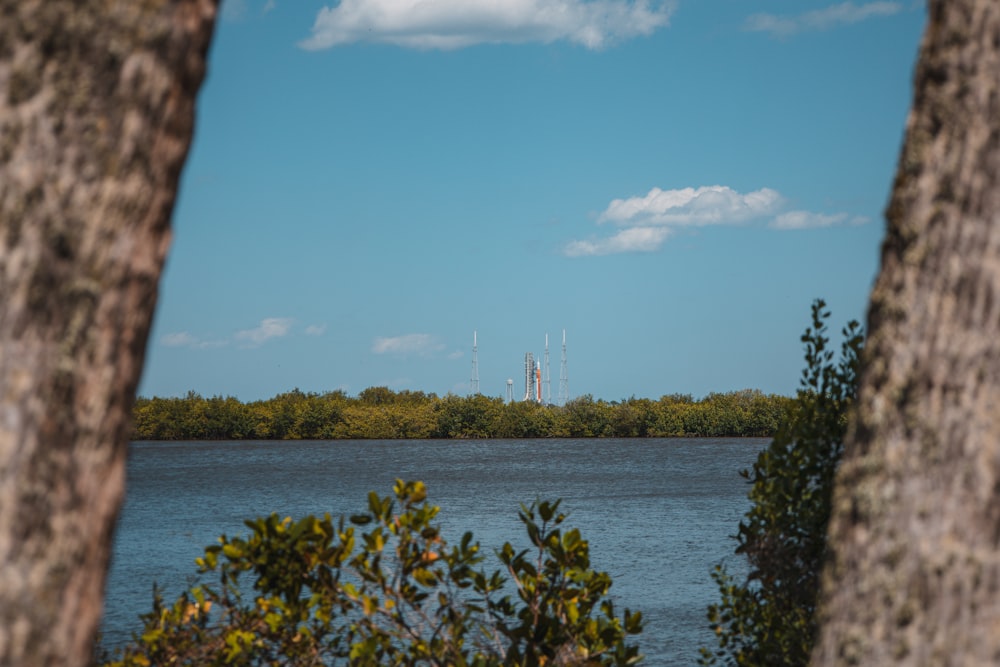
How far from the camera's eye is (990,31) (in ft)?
6.97

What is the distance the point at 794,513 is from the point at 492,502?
2197cm

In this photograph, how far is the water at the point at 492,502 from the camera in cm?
1354

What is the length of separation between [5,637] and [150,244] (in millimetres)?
740

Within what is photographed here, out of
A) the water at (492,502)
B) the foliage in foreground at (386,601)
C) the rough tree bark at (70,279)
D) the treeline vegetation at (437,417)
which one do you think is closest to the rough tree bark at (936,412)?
the rough tree bark at (70,279)

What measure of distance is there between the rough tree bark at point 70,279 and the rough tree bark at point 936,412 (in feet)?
4.74

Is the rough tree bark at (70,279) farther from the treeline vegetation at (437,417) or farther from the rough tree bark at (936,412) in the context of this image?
the treeline vegetation at (437,417)

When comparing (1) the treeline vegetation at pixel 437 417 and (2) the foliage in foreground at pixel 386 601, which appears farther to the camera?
(1) the treeline vegetation at pixel 437 417

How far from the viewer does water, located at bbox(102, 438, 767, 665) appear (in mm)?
13539

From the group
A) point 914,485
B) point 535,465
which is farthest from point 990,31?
point 535,465

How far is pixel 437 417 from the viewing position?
7169 cm

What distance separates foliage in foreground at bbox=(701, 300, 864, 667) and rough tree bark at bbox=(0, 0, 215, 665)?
366 cm

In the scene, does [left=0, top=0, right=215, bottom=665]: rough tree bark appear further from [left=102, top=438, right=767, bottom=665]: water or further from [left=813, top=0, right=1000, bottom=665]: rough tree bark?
[left=102, top=438, right=767, bottom=665]: water

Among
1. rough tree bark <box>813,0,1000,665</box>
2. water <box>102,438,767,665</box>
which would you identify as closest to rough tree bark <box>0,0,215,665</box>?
rough tree bark <box>813,0,1000,665</box>

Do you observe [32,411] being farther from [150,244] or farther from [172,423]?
[172,423]
